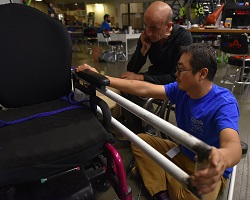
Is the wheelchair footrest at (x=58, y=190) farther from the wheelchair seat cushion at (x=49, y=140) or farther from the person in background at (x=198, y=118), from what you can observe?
the person in background at (x=198, y=118)

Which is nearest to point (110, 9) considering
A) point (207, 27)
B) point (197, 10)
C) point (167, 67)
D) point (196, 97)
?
point (197, 10)

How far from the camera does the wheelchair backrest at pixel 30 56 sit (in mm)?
1055

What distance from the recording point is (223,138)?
744mm

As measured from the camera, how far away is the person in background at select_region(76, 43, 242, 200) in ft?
2.04

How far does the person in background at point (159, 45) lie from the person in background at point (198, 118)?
1.25 feet

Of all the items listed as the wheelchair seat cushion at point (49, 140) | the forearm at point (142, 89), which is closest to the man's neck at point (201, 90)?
the forearm at point (142, 89)

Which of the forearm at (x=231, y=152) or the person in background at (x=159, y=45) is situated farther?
the person in background at (x=159, y=45)

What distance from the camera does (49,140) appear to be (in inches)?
31.1

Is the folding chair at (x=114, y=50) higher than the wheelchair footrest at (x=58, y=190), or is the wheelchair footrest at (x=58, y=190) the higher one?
the folding chair at (x=114, y=50)

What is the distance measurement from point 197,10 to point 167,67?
4.10m

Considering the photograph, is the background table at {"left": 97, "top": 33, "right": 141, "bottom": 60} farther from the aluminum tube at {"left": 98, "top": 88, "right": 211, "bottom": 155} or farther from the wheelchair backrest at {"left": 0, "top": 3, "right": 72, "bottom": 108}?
the aluminum tube at {"left": 98, "top": 88, "right": 211, "bottom": 155}

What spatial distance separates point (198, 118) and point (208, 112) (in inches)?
2.6

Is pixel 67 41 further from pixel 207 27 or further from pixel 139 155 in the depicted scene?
pixel 207 27

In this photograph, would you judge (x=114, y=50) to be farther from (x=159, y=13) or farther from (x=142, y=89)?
(x=142, y=89)
